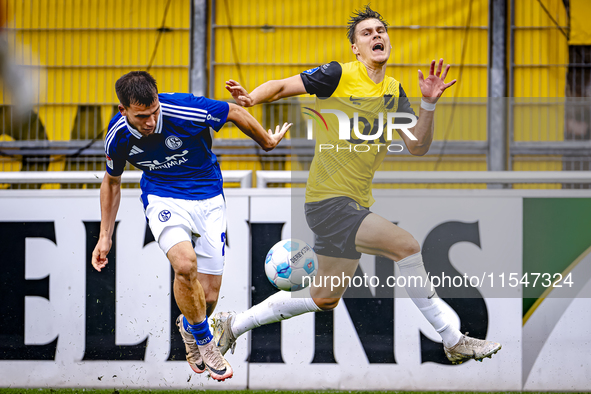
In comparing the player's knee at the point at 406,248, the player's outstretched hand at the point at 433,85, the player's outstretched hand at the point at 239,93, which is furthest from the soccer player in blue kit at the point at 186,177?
the player's knee at the point at 406,248

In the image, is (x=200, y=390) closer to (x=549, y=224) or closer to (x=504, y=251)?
(x=504, y=251)

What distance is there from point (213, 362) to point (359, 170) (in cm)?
144

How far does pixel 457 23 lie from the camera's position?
21.2ft

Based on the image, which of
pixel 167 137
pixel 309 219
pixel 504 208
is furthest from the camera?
pixel 504 208

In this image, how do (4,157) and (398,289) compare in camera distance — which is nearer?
(398,289)

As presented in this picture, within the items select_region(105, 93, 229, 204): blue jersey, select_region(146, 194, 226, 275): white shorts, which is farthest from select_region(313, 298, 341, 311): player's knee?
select_region(105, 93, 229, 204): blue jersey

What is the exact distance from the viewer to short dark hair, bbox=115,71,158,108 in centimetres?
270

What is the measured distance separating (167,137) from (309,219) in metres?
1.05

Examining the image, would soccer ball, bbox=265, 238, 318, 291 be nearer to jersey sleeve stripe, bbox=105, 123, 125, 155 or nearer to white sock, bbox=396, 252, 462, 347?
white sock, bbox=396, 252, 462, 347

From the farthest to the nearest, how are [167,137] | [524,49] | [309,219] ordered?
[524,49], [309,219], [167,137]

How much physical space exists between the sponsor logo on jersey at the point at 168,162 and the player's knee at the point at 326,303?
4.10 ft

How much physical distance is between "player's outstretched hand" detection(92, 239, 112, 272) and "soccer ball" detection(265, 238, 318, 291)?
1.08 metres

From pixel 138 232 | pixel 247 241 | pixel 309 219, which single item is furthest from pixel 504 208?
pixel 138 232

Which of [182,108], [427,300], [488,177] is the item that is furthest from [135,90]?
[488,177]
